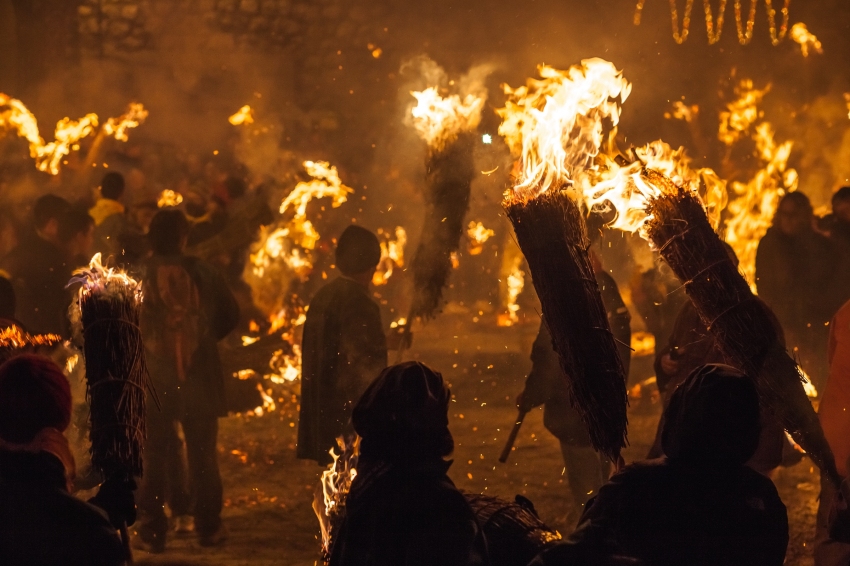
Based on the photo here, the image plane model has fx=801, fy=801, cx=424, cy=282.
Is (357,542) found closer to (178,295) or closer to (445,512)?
(445,512)

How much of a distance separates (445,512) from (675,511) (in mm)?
686

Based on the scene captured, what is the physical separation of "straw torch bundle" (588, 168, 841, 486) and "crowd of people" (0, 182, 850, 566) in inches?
A: 6.4

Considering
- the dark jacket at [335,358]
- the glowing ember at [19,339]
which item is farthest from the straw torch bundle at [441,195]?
the glowing ember at [19,339]

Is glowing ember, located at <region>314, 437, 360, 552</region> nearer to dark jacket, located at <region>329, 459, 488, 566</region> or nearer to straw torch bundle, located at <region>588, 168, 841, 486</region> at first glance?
dark jacket, located at <region>329, 459, 488, 566</region>

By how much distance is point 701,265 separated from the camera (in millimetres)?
3619

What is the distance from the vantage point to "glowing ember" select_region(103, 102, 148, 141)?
432 inches

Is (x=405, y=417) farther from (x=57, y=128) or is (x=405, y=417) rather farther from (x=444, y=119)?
(x=57, y=128)

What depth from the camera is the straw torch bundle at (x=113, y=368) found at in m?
3.15

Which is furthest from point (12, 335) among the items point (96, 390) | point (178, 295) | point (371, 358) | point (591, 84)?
point (591, 84)

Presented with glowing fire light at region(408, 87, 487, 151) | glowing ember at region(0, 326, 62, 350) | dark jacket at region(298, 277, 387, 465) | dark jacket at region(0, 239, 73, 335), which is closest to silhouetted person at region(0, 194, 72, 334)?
dark jacket at region(0, 239, 73, 335)

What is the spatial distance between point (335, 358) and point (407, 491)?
3.75 metres

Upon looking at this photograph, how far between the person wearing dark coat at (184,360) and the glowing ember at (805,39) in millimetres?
8809

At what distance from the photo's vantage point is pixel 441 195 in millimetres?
8320

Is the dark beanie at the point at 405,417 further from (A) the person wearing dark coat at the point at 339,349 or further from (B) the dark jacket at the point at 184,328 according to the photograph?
(B) the dark jacket at the point at 184,328
